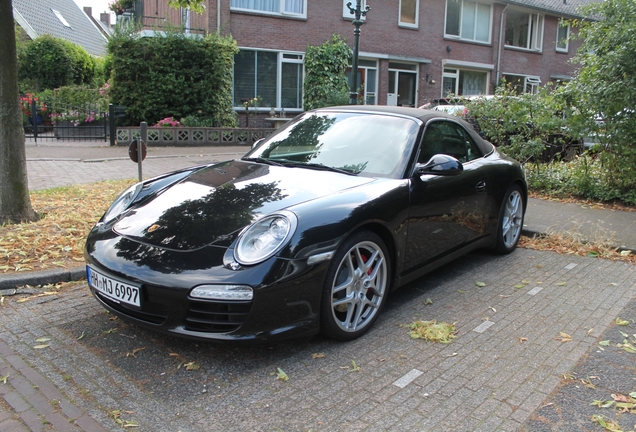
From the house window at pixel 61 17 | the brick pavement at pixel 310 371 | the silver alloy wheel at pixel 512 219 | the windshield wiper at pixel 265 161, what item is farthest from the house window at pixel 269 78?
the house window at pixel 61 17

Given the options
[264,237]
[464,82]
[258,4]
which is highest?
[258,4]

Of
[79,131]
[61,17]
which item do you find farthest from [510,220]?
[61,17]

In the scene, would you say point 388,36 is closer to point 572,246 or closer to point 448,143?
point 572,246

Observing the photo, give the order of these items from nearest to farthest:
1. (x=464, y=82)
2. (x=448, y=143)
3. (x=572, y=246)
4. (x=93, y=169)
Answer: (x=448, y=143) < (x=572, y=246) < (x=93, y=169) < (x=464, y=82)

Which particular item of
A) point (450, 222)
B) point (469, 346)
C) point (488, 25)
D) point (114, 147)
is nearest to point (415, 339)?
point (469, 346)

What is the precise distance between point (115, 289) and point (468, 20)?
24429 mm

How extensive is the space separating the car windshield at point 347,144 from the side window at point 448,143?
5.8 inches

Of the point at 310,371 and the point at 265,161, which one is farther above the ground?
the point at 265,161

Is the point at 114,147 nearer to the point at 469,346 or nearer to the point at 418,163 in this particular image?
→ the point at 418,163

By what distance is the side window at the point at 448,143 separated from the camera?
4.36m

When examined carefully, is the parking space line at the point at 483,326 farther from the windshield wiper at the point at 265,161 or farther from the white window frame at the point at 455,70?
the white window frame at the point at 455,70

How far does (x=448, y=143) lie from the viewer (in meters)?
4.72

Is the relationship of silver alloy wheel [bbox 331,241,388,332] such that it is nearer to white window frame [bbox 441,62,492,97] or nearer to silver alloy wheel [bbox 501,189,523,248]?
silver alloy wheel [bbox 501,189,523,248]

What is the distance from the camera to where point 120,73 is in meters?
16.2
